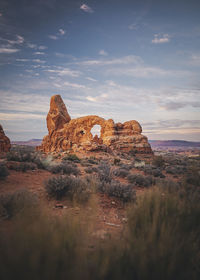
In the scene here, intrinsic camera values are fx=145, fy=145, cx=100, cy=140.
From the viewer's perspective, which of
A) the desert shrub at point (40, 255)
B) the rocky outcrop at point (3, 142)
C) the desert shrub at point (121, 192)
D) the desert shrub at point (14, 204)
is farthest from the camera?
the rocky outcrop at point (3, 142)

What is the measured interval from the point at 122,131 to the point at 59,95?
18.7 metres

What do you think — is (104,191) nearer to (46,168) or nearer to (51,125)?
(46,168)

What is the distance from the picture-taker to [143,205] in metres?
2.13

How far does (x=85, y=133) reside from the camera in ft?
106

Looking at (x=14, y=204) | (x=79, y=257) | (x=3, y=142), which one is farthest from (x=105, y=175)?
(x=3, y=142)

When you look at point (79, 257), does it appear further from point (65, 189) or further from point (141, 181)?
point (141, 181)

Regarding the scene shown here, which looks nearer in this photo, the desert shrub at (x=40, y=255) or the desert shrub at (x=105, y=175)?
the desert shrub at (x=40, y=255)

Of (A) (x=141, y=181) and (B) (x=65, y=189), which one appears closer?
(B) (x=65, y=189)

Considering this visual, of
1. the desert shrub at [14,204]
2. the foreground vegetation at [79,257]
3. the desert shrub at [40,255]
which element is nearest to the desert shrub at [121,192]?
the desert shrub at [14,204]

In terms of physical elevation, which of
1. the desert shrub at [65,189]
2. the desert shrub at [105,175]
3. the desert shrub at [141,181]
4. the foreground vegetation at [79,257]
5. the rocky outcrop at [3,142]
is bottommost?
the desert shrub at [141,181]

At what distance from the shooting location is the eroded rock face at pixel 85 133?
30197 mm

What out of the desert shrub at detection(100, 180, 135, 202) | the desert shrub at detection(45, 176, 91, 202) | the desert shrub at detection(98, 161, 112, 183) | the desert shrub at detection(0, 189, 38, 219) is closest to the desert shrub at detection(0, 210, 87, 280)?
the desert shrub at detection(0, 189, 38, 219)

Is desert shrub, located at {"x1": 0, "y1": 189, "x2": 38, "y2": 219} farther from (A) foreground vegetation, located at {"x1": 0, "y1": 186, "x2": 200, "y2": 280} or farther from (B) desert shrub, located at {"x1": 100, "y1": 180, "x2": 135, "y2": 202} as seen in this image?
(B) desert shrub, located at {"x1": 100, "y1": 180, "x2": 135, "y2": 202}

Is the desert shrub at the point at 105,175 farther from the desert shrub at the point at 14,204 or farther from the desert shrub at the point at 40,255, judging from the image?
the desert shrub at the point at 40,255
